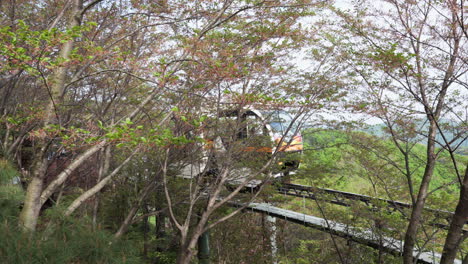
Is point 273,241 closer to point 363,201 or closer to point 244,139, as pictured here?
point 363,201

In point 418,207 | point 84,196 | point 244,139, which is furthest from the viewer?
point 244,139

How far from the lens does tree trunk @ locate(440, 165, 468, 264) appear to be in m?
4.16

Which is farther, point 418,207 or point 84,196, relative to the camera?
point 418,207

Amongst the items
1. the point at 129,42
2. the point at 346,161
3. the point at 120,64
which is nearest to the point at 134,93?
the point at 129,42

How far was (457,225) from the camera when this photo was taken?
4.25 m

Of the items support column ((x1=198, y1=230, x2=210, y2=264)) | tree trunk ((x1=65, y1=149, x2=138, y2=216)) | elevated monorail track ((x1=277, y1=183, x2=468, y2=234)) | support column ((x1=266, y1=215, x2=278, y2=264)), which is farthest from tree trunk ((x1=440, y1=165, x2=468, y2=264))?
support column ((x1=198, y1=230, x2=210, y2=264))

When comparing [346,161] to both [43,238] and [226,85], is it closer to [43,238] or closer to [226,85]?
[226,85]

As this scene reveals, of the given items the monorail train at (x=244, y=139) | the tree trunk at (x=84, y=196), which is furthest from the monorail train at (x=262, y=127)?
the tree trunk at (x=84, y=196)

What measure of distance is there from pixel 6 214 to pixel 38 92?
527 cm

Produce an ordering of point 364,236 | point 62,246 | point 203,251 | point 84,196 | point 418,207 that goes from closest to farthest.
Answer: point 62,246 < point 84,196 < point 418,207 < point 364,236 < point 203,251

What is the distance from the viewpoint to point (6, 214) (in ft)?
15.8

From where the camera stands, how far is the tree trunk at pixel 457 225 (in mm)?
4164

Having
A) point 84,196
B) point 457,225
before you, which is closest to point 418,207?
point 457,225

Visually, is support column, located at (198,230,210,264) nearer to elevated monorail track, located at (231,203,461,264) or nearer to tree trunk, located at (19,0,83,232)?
elevated monorail track, located at (231,203,461,264)
